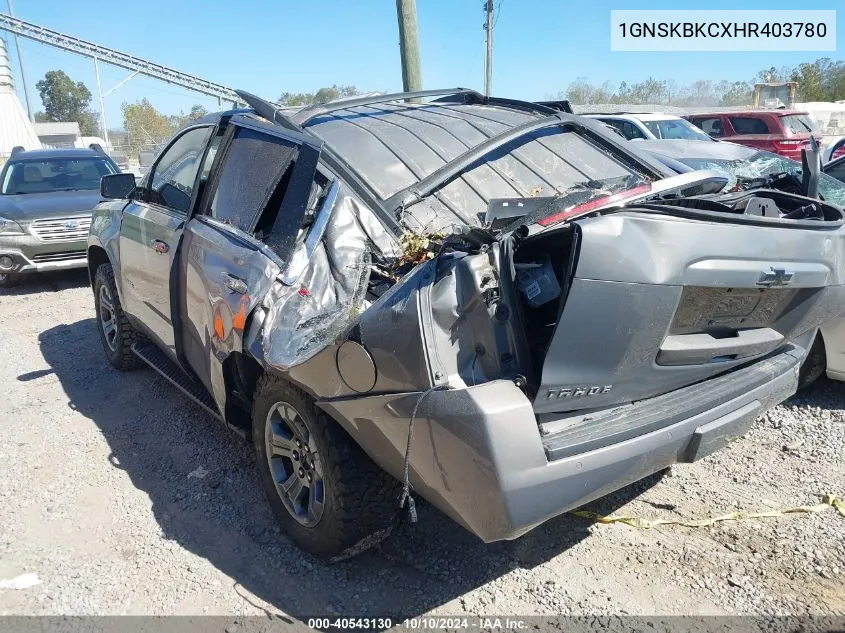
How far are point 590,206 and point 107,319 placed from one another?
437 cm

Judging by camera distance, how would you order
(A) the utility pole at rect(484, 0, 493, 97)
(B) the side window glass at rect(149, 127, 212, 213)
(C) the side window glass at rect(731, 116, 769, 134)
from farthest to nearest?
(A) the utility pole at rect(484, 0, 493, 97), (C) the side window glass at rect(731, 116, 769, 134), (B) the side window glass at rect(149, 127, 212, 213)

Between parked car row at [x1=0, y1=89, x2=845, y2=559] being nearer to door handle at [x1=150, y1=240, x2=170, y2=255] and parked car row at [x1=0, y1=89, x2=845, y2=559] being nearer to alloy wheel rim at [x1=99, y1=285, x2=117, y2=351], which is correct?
door handle at [x1=150, y1=240, x2=170, y2=255]

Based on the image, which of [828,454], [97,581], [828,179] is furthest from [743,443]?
[97,581]

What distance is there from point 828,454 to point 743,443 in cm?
42

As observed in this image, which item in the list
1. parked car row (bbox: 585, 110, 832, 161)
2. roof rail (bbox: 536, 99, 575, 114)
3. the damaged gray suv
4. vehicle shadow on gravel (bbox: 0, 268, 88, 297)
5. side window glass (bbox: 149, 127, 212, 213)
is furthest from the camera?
parked car row (bbox: 585, 110, 832, 161)

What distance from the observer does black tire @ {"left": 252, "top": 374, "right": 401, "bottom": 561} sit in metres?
2.59

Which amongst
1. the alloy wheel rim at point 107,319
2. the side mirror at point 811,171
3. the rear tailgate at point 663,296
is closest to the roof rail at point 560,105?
the side mirror at point 811,171

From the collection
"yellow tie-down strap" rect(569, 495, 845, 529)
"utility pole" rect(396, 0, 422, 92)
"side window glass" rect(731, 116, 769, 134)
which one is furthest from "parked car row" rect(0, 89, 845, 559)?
"side window glass" rect(731, 116, 769, 134)

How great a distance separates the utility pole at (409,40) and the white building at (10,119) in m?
30.1

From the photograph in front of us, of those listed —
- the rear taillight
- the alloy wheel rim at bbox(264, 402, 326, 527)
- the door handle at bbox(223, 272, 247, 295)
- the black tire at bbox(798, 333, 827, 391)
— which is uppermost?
the rear taillight

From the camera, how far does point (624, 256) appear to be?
6.96 feet

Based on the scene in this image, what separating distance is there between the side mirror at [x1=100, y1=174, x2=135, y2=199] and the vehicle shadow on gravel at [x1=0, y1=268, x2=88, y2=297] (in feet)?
15.1

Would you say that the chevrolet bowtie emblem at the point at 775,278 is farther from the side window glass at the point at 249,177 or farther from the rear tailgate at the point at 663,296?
the side window glass at the point at 249,177

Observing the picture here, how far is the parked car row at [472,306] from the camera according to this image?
2131 mm
